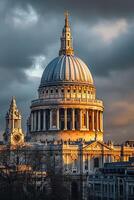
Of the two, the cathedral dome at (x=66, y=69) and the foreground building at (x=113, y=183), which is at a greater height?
the cathedral dome at (x=66, y=69)

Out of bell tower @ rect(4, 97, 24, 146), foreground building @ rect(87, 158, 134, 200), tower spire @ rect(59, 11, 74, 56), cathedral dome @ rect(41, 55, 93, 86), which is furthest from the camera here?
tower spire @ rect(59, 11, 74, 56)

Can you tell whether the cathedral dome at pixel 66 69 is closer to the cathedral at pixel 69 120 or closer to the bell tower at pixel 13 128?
the cathedral at pixel 69 120

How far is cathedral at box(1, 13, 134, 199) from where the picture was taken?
456 feet

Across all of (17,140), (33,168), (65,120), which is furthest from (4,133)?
(33,168)

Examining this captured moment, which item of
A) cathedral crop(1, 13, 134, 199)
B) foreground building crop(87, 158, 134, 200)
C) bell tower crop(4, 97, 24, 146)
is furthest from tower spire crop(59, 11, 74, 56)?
foreground building crop(87, 158, 134, 200)

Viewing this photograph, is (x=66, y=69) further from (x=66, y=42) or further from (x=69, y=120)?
(x=69, y=120)

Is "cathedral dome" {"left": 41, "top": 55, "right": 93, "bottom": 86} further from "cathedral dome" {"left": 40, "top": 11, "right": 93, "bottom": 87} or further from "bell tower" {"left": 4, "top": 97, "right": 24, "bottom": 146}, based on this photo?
"bell tower" {"left": 4, "top": 97, "right": 24, "bottom": 146}

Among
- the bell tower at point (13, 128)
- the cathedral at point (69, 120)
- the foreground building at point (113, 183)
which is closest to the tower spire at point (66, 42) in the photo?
the cathedral at point (69, 120)

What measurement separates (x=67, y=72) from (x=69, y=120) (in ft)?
36.7

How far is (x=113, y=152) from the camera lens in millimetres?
143500

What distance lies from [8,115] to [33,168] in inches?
1650

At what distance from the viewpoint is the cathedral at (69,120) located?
138875 millimetres

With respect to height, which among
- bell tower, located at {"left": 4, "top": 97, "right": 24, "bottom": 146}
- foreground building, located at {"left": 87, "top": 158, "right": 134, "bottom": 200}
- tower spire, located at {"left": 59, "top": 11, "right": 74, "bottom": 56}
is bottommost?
foreground building, located at {"left": 87, "top": 158, "right": 134, "bottom": 200}

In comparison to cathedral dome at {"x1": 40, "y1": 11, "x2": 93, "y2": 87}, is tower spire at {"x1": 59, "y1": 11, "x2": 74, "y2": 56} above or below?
above
